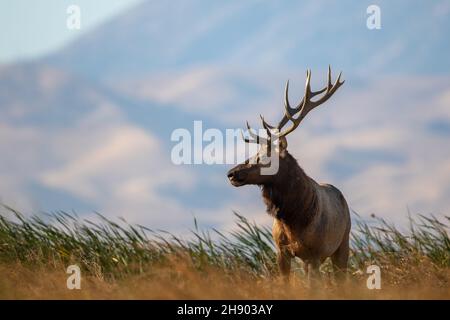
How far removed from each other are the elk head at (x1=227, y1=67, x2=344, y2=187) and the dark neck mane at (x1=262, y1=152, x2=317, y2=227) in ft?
0.32

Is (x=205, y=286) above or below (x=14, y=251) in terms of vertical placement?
below

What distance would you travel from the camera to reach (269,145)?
10664mm

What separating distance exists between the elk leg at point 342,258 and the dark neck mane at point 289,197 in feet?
3.31

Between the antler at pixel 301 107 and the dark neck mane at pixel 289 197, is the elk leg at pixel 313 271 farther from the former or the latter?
the antler at pixel 301 107

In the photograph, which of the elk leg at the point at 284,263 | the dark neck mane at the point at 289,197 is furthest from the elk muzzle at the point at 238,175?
the elk leg at the point at 284,263

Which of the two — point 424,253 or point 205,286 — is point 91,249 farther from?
point 424,253

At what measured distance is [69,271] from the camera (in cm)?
1076

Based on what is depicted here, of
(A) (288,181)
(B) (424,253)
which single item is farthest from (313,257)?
(B) (424,253)

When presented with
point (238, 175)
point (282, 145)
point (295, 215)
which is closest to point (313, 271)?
point (295, 215)

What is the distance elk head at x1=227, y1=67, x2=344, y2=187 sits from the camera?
10.3 m

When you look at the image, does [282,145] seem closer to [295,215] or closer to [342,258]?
[295,215]

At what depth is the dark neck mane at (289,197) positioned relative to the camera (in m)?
10.6

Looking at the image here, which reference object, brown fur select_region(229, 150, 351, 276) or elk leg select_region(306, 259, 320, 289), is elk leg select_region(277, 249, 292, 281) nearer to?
brown fur select_region(229, 150, 351, 276)
